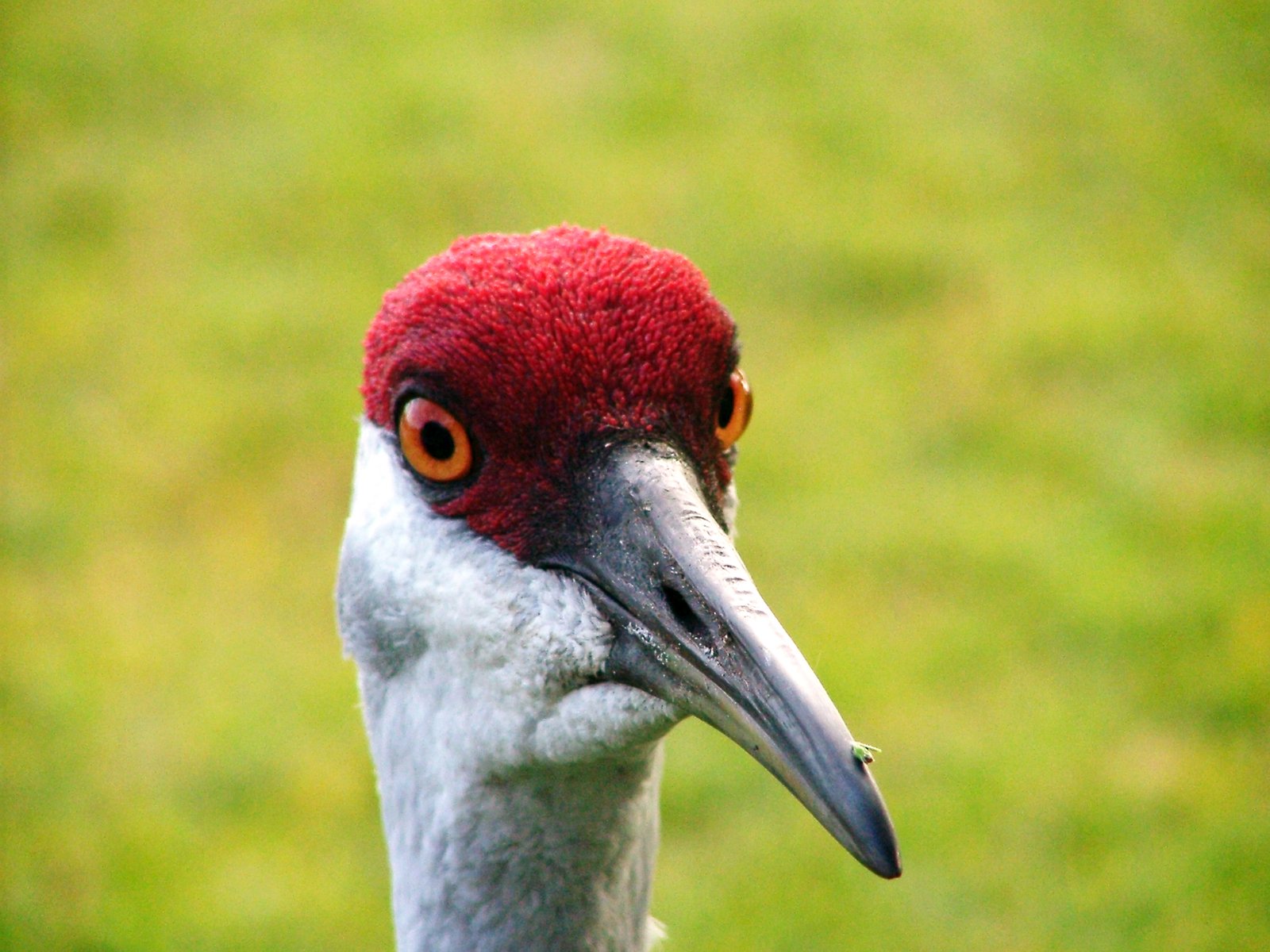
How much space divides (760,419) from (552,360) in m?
4.76

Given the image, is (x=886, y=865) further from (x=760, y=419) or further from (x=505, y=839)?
(x=760, y=419)

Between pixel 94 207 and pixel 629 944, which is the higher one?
pixel 94 207

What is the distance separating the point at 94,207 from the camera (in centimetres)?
828

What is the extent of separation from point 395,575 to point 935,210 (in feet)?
20.7

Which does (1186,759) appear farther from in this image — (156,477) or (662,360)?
(156,477)

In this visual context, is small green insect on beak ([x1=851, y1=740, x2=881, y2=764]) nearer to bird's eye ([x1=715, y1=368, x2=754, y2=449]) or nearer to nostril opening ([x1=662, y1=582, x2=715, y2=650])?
nostril opening ([x1=662, y1=582, x2=715, y2=650])

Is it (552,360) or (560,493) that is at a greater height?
(552,360)

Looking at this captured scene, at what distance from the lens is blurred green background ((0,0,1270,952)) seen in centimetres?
542

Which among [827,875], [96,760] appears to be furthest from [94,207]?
[827,875]

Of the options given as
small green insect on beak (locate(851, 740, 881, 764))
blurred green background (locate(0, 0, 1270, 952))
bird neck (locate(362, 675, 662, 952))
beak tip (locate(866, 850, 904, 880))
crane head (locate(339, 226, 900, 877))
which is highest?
blurred green background (locate(0, 0, 1270, 952))

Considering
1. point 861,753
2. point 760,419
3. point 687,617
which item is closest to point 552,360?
point 687,617

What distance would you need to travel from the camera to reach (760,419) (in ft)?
23.3

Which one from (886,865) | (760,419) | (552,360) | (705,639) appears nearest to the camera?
(886,865)

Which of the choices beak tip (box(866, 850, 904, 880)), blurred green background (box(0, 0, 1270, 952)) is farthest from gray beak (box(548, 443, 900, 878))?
blurred green background (box(0, 0, 1270, 952))
